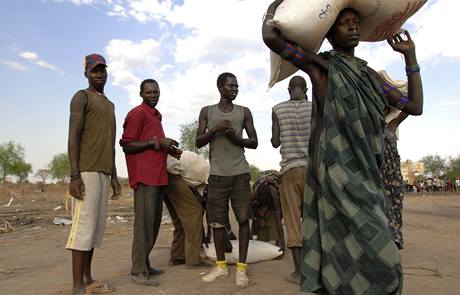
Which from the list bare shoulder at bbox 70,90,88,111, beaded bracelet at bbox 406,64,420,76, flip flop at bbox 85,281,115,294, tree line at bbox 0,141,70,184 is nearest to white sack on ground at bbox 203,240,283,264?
flip flop at bbox 85,281,115,294

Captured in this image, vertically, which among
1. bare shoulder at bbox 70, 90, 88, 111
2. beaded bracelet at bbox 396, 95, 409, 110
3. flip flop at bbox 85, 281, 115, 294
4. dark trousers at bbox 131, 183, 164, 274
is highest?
bare shoulder at bbox 70, 90, 88, 111

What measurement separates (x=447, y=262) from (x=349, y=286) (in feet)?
10.9

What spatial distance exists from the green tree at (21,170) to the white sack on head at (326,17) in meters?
54.3

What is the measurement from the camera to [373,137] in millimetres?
2086

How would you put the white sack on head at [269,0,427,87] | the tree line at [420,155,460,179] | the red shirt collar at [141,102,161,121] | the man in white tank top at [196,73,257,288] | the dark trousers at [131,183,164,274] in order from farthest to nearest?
the tree line at [420,155,460,179]
the red shirt collar at [141,102,161,121]
the man in white tank top at [196,73,257,288]
the dark trousers at [131,183,164,274]
the white sack on head at [269,0,427,87]

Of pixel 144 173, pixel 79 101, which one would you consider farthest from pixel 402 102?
pixel 79 101

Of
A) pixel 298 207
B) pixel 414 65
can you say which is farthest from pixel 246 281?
pixel 414 65

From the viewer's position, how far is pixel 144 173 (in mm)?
3898

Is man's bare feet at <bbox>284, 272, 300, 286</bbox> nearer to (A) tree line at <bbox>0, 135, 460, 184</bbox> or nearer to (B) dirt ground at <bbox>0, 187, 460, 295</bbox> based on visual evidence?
(B) dirt ground at <bbox>0, 187, 460, 295</bbox>

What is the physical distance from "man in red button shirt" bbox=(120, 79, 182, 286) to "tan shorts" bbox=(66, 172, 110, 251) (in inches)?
17.0

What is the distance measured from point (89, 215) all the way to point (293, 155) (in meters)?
1.98

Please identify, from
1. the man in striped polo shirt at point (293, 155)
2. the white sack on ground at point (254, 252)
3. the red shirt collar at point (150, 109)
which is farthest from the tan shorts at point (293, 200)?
the red shirt collar at point (150, 109)

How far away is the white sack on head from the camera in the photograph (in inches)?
86.0

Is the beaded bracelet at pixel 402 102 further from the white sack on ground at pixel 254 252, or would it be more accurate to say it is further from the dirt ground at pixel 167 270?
the white sack on ground at pixel 254 252
